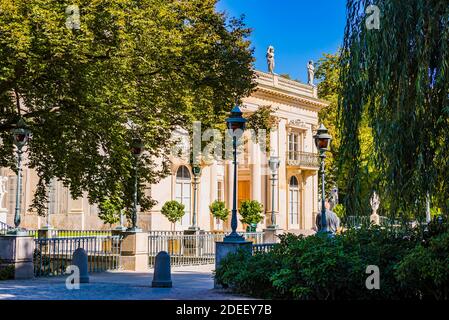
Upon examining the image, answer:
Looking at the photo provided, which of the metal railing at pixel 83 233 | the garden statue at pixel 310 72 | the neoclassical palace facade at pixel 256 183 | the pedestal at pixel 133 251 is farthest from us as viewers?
the garden statue at pixel 310 72

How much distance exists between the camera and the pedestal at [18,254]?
17.7m

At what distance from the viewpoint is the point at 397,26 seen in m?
10.5

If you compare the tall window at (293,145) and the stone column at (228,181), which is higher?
the tall window at (293,145)

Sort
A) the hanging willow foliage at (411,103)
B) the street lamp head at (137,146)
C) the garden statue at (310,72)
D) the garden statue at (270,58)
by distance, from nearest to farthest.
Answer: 1. the hanging willow foliage at (411,103)
2. the street lamp head at (137,146)
3. the garden statue at (270,58)
4. the garden statue at (310,72)

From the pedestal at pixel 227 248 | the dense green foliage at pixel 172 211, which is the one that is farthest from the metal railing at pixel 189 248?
the pedestal at pixel 227 248

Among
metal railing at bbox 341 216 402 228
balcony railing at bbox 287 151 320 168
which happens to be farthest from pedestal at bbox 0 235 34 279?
balcony railing at bbox 287 151 320 168

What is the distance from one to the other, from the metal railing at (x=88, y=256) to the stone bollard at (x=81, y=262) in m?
2.79

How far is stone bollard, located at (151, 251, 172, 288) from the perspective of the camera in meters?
15.5

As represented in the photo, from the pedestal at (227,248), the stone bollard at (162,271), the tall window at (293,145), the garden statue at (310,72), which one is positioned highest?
the garden statue at (310,72)

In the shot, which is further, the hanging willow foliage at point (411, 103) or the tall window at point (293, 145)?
the tall window at point (293, 145)

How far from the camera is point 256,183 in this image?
4809cm

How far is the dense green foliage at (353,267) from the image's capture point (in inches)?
408

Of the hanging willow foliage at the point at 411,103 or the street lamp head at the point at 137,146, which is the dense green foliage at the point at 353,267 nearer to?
the hanging willow foliage at the point at 411,103

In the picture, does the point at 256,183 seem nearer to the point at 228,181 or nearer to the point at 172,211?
the point at 228,181
